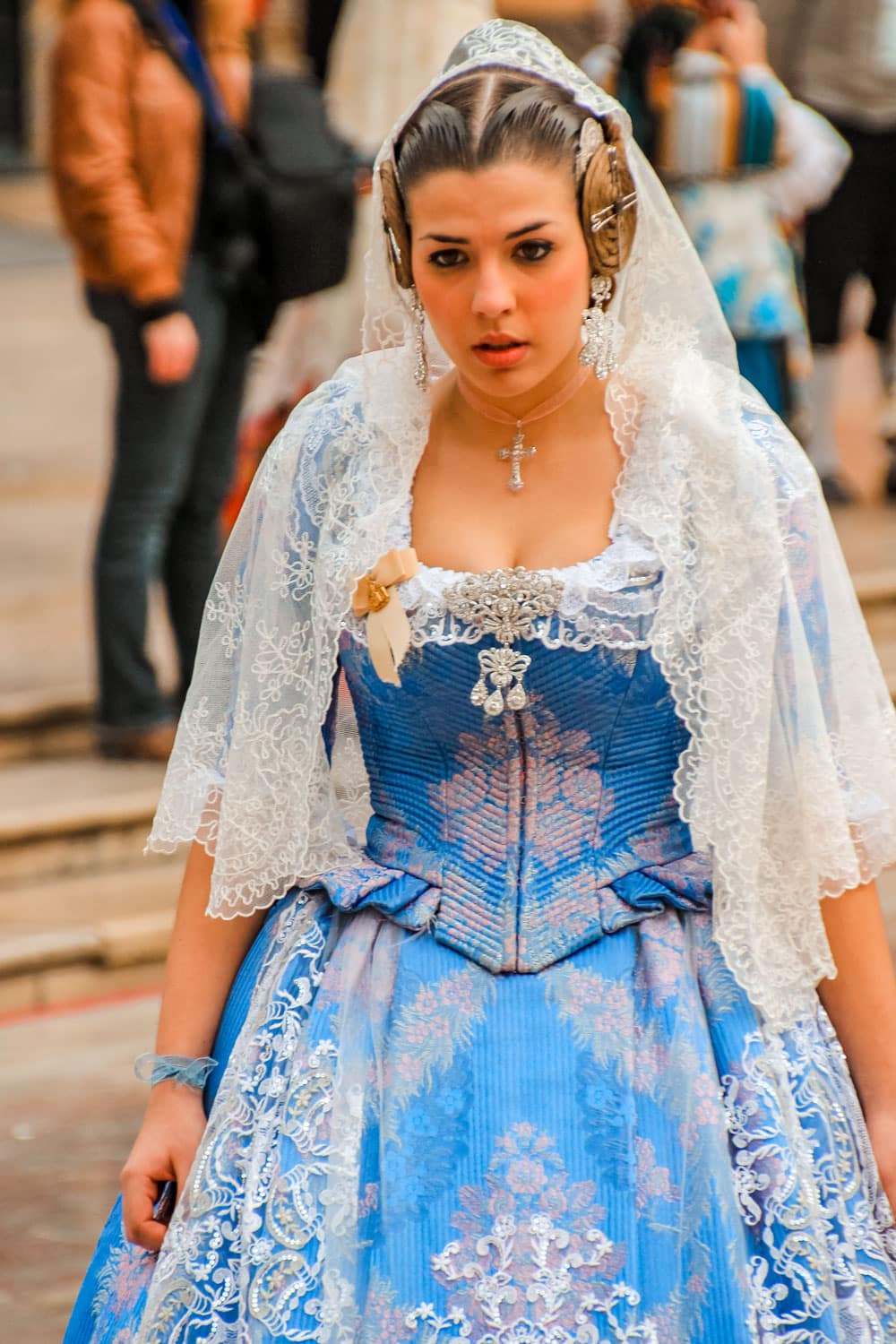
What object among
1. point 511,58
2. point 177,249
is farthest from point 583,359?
point 177,249

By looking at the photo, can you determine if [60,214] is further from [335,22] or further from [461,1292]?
[335,22]

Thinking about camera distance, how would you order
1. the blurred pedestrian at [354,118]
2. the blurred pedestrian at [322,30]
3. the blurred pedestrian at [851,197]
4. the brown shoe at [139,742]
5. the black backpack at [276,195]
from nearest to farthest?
the black backpack at [276,195] < the brown shoe at [139,742] < the blurred pedestrian at [354,118] < the blurred pedestrian at [851,197] < the blurred pedestrian at [322,30]

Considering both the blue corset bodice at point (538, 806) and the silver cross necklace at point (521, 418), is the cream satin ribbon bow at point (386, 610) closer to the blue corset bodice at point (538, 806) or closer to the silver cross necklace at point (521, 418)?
the blue corset bodice at point (538, 806)

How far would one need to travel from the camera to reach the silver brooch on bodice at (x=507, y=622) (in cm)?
211

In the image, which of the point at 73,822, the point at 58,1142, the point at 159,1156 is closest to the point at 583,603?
the point at 159,1156

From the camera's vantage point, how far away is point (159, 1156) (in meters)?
2.21

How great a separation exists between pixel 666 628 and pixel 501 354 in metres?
0.32

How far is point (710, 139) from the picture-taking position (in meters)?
5.75

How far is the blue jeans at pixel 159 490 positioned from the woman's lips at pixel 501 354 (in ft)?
8.82

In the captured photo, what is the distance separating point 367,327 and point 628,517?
400mm

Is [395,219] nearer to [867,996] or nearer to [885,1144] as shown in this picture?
[867,996]

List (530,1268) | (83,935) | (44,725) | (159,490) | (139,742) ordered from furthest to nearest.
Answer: (44,725)
(139,742)
(159,490)
(83,935)
(530,1268)

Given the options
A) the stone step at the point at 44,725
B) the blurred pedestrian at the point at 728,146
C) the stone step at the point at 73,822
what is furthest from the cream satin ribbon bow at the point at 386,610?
the blurred pedestrian at the point at 728,146

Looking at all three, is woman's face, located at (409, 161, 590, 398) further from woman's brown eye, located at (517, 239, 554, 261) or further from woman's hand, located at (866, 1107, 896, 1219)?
woman's hand, located at (866, 1107, 896, 1219)
